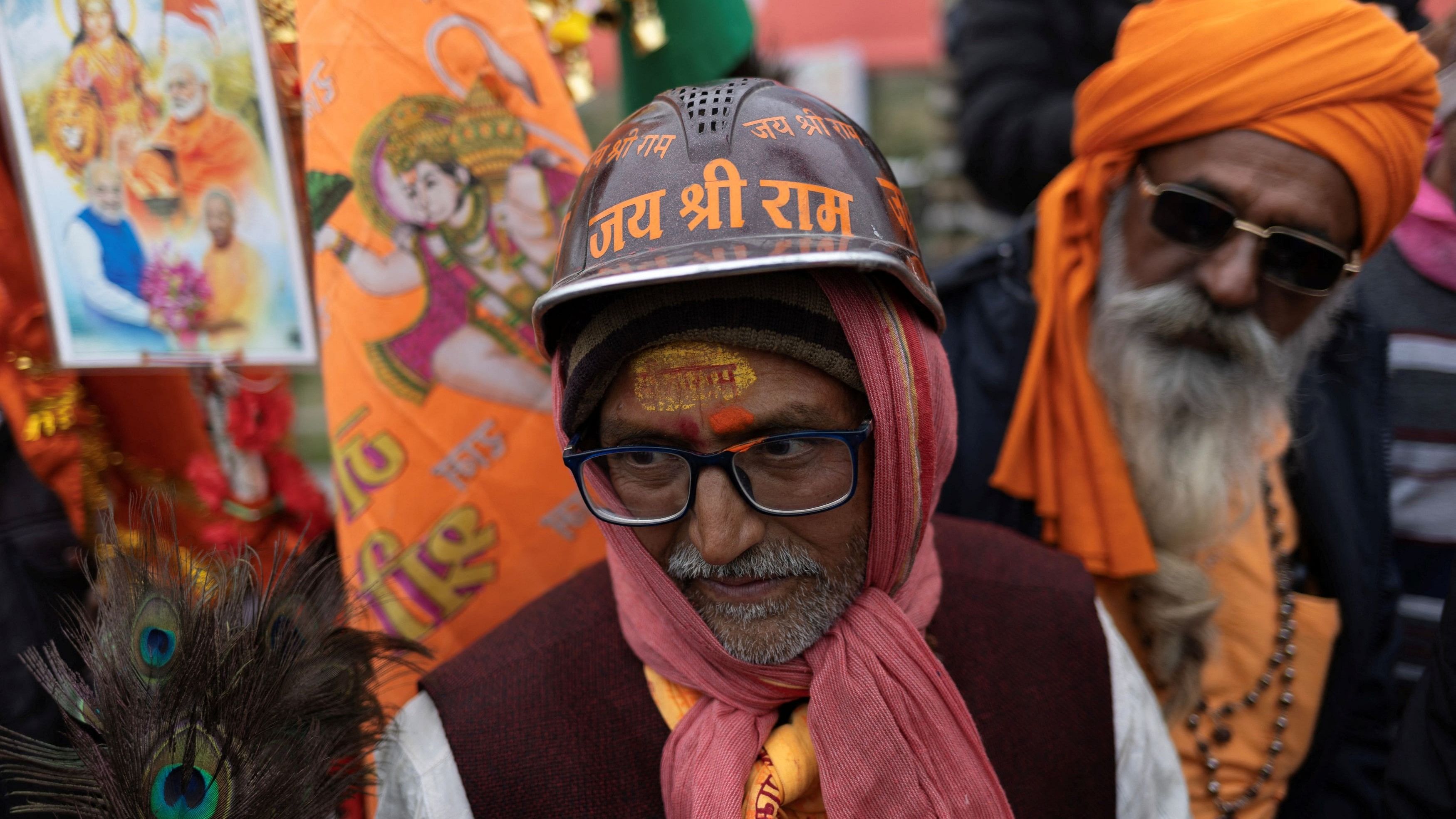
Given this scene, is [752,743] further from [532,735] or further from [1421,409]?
[1421,409]

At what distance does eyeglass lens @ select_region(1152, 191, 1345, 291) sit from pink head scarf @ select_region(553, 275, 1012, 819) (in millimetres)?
1010

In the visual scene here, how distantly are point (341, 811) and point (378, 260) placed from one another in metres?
0.99

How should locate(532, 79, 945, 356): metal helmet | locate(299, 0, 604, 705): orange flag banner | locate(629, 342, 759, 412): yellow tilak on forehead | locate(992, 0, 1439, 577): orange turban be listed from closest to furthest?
locate(532, 79, 945, 356): metal helmet
locate(629, 342, 759, 412): yellow tilak on forehead
locate(299, 0, 604, 705): orange flag banner
locate(992, 0, 1439, 577): orange turban

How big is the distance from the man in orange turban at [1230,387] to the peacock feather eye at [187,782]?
70.6 inches

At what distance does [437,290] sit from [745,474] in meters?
0.80

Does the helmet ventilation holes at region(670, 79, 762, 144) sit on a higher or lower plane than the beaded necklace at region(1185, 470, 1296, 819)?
higher

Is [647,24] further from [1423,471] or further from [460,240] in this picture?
[1423,471]

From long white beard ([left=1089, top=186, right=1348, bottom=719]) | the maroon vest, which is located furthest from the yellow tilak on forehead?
long white beard ([left=1089, top=186, right=1348, bottom=719])

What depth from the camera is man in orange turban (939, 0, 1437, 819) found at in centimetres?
215

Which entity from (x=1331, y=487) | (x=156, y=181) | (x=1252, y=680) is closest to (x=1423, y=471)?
(x=1331, y=487)

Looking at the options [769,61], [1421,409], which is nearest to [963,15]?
[769,61]

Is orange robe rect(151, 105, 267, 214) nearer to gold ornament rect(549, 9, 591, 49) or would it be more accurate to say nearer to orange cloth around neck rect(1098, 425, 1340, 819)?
gold ornament rect(549, 9, 591, 49)

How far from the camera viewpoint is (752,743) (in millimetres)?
1492

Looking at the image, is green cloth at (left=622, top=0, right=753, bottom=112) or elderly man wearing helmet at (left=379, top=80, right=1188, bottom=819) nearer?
elderly man wearing helmet at (left=379, top=80, right=1188, bottom=819)
